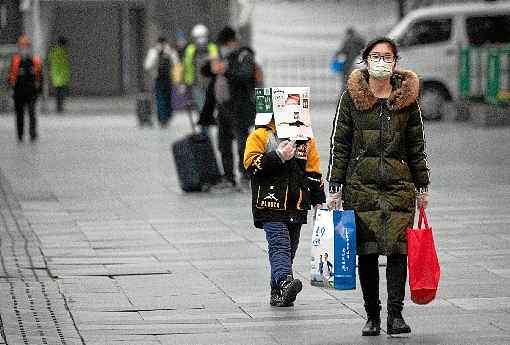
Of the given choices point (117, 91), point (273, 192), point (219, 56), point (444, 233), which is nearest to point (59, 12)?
point (117, 91)

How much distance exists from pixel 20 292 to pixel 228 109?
737 cm

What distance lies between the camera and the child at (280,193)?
9.06 metres

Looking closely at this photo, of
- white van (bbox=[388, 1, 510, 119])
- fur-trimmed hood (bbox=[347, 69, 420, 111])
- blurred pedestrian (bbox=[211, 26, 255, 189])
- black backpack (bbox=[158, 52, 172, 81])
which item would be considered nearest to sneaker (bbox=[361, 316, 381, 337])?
fur-trimmed hood (bbox=[347, 69, 420, 111])

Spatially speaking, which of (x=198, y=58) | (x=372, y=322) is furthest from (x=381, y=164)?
(x=198, y=58)

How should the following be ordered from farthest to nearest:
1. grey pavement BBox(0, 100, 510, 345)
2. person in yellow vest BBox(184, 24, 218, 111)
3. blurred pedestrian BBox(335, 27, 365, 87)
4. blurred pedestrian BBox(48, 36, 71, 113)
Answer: blurred pedestrian BBox(48, 36, 71, 113) < blurred pedestrian BBox(335, 27, 365, 87) < person in yellow vest BBox(184, 24, 218, 111) < grey pavement BBox(0, 100, 510, 345)

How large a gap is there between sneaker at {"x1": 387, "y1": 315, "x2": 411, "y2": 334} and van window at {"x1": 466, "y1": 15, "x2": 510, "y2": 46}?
22.3 m

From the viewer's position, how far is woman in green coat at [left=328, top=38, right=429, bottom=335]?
8016 millimetres

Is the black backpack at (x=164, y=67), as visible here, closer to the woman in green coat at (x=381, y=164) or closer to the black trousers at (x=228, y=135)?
the black trousers at (x=228, y=135)

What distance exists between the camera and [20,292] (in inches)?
383

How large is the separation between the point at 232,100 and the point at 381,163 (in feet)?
29.2

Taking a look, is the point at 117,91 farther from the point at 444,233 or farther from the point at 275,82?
the point at 444,233

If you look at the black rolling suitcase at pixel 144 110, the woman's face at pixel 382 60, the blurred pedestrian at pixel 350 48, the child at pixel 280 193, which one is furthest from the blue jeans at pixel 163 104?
the woman's face at pixel 382 60

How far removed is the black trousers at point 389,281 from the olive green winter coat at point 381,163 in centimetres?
9

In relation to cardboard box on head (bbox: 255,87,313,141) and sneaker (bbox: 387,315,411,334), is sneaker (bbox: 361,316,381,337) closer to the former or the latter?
sneaker (bbox: 387,315,411,334)
